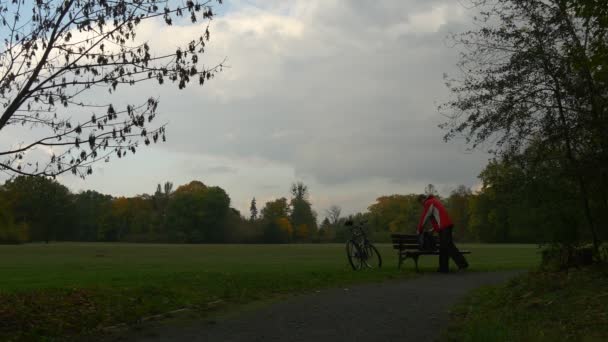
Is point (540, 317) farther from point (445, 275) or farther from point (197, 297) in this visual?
point (445, 275)

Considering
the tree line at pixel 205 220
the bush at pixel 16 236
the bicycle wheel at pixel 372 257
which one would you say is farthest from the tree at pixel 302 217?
the bicycle wheel at pixel 372 257

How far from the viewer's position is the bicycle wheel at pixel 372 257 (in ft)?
59.7

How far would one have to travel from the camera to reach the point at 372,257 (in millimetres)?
18438

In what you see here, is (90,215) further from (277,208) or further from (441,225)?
(441,225)

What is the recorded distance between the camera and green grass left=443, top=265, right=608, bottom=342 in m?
6.91

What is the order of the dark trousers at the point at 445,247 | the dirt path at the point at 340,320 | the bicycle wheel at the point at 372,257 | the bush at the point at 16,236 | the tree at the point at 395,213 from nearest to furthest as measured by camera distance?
the dirt path at the point at 340,320
the dark trousers at the point at 445,247
the bicycle wheel at the point at 372,257
the bush at the point at 16,236
the tree at the point at 395,213

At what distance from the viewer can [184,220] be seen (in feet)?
379

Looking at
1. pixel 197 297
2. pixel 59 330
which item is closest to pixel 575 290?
pixel 197 297

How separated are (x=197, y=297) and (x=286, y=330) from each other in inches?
128

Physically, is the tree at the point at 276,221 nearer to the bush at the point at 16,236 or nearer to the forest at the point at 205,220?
the forest at the point at 205,220

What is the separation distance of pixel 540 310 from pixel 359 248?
31.0ft

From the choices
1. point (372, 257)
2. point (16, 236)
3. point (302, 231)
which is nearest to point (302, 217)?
point (302, 231)

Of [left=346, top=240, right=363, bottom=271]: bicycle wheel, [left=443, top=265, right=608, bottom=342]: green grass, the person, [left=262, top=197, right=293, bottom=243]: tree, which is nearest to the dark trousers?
the person

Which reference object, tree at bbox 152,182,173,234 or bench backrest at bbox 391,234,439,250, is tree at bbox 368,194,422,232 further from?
bench backrest at bbox 391,234,439,250
